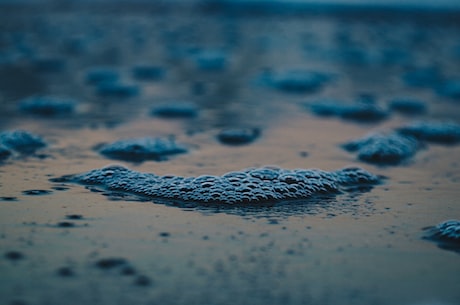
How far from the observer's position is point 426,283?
1.82m

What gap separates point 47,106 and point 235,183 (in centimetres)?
234

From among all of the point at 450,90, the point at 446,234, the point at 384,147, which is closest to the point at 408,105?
the point at 450,90

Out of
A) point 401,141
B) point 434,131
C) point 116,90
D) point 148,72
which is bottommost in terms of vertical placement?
point 401,141

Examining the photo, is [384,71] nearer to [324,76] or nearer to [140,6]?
[324,76]

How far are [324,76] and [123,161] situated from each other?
3647mm

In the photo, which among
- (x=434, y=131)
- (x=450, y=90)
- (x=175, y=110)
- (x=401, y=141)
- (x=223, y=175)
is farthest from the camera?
(x=450, y=90)

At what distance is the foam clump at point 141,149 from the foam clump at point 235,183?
14.7 inches

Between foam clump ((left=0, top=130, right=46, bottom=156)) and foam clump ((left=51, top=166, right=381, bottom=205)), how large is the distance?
61 centimetres

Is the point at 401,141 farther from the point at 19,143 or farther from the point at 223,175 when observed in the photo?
the point at 19,143

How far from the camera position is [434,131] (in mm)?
3877

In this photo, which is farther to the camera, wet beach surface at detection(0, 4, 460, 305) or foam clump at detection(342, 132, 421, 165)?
foam clump at detection(342, 132, 421, 165)

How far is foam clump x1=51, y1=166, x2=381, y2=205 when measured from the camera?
8.36ft

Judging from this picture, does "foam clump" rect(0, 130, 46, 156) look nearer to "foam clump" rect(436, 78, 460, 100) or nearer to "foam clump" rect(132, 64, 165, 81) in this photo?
"foam clump" rect(132, 64, 165, 81)

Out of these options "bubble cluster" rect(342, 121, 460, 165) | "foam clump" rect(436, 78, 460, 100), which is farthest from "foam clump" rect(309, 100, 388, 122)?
"foam clump" rect(436, 78, 460, 100)
